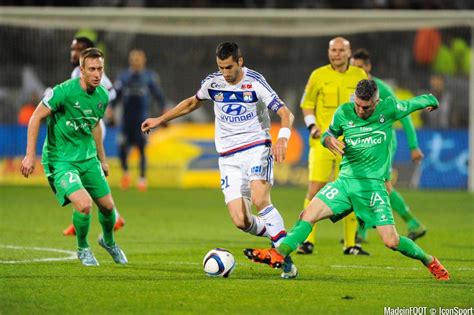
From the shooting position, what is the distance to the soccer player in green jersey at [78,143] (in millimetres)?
9812

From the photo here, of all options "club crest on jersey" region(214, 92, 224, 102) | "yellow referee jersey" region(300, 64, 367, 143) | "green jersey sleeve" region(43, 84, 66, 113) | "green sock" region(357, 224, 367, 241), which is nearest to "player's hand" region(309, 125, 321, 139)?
"yellow referee jersey" region(300, 64, 367, 143)

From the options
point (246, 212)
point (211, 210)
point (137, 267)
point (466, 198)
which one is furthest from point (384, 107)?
point (466, 198)

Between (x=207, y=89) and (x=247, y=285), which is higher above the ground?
(x=207, y=89)

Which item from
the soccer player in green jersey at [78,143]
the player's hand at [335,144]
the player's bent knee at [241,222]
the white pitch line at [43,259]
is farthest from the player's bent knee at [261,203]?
the white pitch line at [43,259]

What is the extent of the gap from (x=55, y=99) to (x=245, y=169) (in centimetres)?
195

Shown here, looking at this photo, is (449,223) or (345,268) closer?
(345,268)

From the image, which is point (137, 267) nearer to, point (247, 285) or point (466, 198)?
point (247, 285)

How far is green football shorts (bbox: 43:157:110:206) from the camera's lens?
32.1 feet

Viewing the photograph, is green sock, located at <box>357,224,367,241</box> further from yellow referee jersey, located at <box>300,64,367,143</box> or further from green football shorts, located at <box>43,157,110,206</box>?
green football shorts, located at <box>43,157,110,206</box>

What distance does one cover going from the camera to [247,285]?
8758 mm

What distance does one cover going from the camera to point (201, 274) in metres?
9.50

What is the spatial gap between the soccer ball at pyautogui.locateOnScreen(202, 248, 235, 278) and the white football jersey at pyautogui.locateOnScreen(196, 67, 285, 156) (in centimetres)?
110

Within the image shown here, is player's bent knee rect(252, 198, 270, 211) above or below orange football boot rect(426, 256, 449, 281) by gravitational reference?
above

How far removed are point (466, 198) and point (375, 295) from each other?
12.5 m
